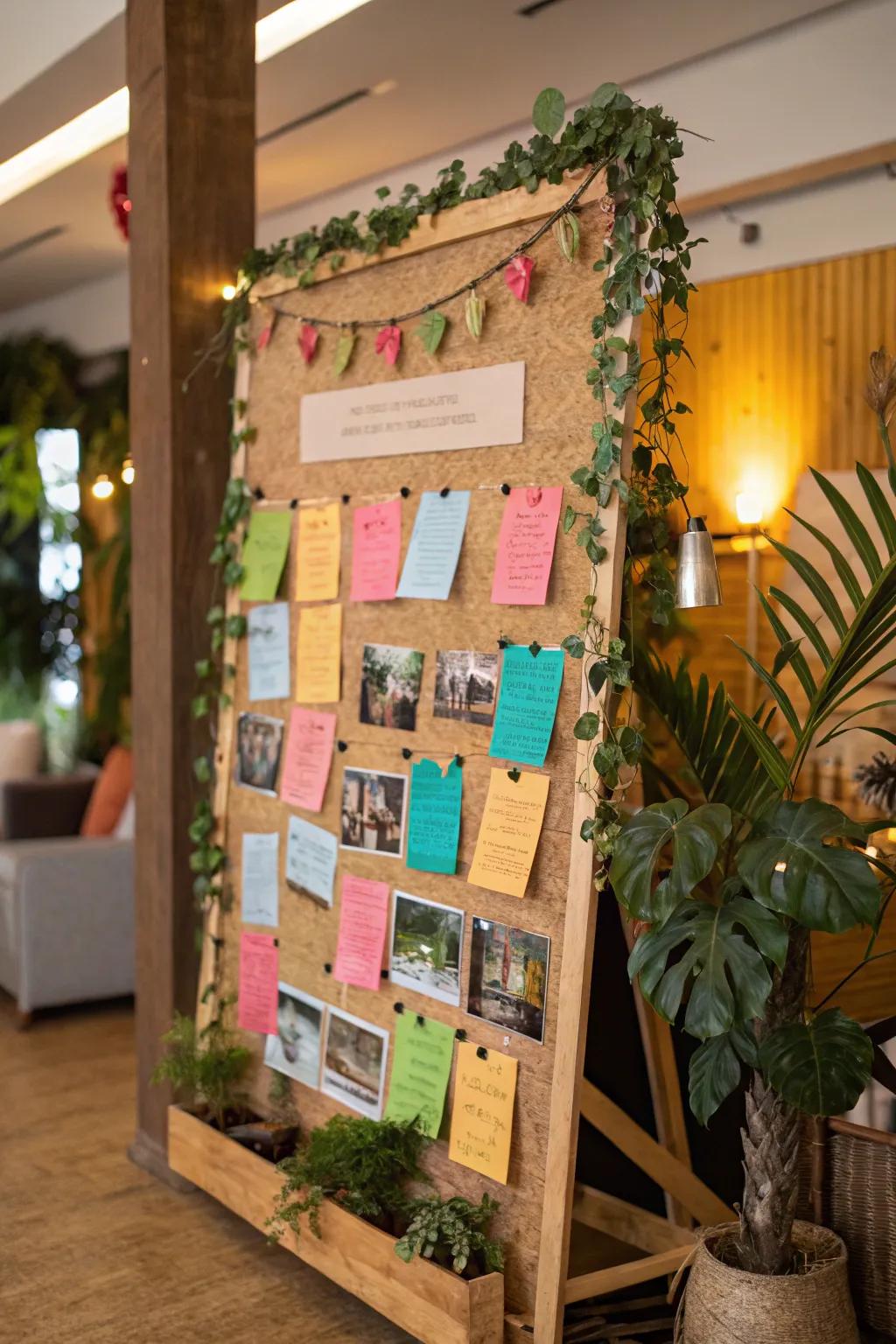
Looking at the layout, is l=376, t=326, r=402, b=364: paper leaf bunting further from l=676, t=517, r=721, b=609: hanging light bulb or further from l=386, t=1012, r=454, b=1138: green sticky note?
l=386, t=1012, r=454, b=1138: green sticky note

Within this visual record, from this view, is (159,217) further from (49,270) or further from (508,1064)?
(49,270)

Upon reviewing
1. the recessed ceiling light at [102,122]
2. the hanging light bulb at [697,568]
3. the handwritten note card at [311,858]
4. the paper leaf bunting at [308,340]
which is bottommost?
the handwritten note card at [311,858]

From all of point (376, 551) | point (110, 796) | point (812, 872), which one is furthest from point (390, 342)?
point (110, 796)

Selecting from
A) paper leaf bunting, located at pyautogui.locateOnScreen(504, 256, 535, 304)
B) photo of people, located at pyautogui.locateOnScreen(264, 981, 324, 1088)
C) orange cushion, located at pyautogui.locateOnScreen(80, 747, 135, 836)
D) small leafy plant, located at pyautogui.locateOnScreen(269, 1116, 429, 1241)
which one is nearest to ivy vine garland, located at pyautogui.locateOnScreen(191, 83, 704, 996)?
paper leaf bunting, located at pyautogui.locateOnScreen(504, 256, 535, 304)

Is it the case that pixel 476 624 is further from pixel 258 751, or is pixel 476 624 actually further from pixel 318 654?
pixel 258 751

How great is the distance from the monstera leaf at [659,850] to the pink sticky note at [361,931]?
2.63ft

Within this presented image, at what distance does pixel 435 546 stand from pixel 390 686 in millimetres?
334

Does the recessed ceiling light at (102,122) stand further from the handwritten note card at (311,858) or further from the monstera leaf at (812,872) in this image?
the monstera leaf at (812,872)

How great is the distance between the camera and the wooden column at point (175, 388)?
11.1ft

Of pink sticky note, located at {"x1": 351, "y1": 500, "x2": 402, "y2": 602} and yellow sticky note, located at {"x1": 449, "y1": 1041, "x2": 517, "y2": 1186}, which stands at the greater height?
pink sticky note, located at {"x1": 351, "y1": 500, "x2": 402, "y2": 602}

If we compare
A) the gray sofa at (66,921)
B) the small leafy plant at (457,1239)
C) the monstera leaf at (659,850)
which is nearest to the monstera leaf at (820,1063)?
the monstera leaf at (659,850)

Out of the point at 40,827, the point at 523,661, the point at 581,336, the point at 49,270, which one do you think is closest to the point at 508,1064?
the point at 523,661

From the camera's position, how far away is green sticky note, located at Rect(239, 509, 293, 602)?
326cm

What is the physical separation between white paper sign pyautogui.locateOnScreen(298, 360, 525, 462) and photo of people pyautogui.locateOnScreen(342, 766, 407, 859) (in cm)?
71
